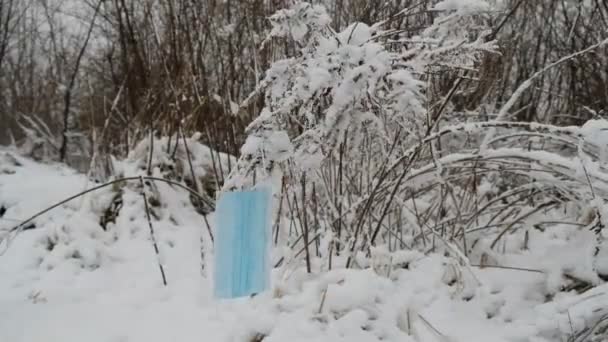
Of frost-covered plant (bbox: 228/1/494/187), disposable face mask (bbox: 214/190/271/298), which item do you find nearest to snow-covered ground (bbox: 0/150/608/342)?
disposable face mask (bbox: 214/190/271/298)

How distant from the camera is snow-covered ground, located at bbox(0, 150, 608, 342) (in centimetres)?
154

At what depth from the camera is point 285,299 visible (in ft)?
5.30

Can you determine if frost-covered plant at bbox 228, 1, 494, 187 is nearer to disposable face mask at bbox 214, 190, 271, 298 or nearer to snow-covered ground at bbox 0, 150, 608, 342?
disposable face mask at bbox 214, 190, 271, 298

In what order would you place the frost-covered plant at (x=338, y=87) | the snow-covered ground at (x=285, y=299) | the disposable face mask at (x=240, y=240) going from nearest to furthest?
the frost-covered plant at (x=338, y=87) → the disposable face mask at (x=240, y=240) → the snow-covered ground at (x=285, y=299)

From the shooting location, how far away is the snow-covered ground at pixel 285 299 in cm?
154

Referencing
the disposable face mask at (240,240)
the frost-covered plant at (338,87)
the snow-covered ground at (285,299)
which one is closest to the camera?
the frost-covered plant at (338,87)

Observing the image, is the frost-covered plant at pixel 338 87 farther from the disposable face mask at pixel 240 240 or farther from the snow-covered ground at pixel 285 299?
the snow-covered ground at pixel 285 299

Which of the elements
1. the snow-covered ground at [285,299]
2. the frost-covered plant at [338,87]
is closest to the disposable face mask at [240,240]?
the frost-covered plant at [338,87]

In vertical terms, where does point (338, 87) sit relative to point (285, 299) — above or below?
above

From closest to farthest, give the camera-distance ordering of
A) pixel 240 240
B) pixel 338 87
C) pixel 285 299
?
pixel 338 87, pixel 240 240, pixel 285 299

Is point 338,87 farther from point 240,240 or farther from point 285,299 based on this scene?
point 285,299

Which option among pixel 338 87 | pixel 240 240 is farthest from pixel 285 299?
pixel 338 87

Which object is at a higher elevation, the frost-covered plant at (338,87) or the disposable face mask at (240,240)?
the frost-covered plant at (338,87)

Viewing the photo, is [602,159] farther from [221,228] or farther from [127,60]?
[127,60]
